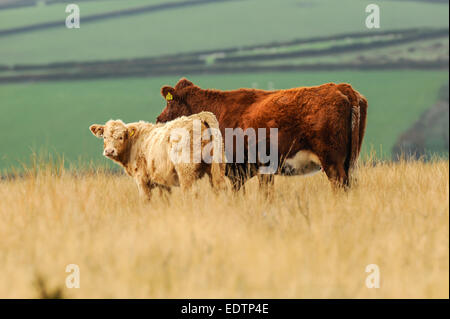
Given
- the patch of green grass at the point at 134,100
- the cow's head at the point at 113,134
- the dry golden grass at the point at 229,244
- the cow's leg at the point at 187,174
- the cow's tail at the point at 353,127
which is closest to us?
the dry golden grass at the point at 229,244

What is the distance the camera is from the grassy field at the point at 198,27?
41.7 metres

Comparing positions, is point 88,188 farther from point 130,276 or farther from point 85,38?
point 85,38

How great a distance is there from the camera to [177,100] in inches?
340

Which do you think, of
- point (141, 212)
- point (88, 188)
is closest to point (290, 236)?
point (141, 212)

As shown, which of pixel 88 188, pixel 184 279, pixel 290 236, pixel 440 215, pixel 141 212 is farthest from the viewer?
pixel 88 188

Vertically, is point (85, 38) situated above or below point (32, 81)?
above

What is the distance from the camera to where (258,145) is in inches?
299

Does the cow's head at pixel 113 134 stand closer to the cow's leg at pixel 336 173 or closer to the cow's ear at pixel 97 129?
the cow's ear at pixel 97 129

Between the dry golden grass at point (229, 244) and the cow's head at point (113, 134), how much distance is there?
71 cm

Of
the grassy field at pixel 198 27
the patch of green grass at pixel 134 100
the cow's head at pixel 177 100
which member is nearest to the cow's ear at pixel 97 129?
the cow's head at pixel 177 100

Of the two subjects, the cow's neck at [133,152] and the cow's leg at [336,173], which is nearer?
the cow's leg at [336,173]

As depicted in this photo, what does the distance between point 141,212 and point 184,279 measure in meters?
1.99

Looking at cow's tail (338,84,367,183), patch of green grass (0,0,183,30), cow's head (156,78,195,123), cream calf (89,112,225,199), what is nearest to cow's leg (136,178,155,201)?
cream calf (89,112,225,199)

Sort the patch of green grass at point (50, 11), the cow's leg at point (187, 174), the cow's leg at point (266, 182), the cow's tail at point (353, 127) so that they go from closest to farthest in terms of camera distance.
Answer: the cow's leg at point (187, 174)
the cow's tail at point (353, 127)
the cow's leg at point (266, 182)
the patch of green grass at point (50, 11)
